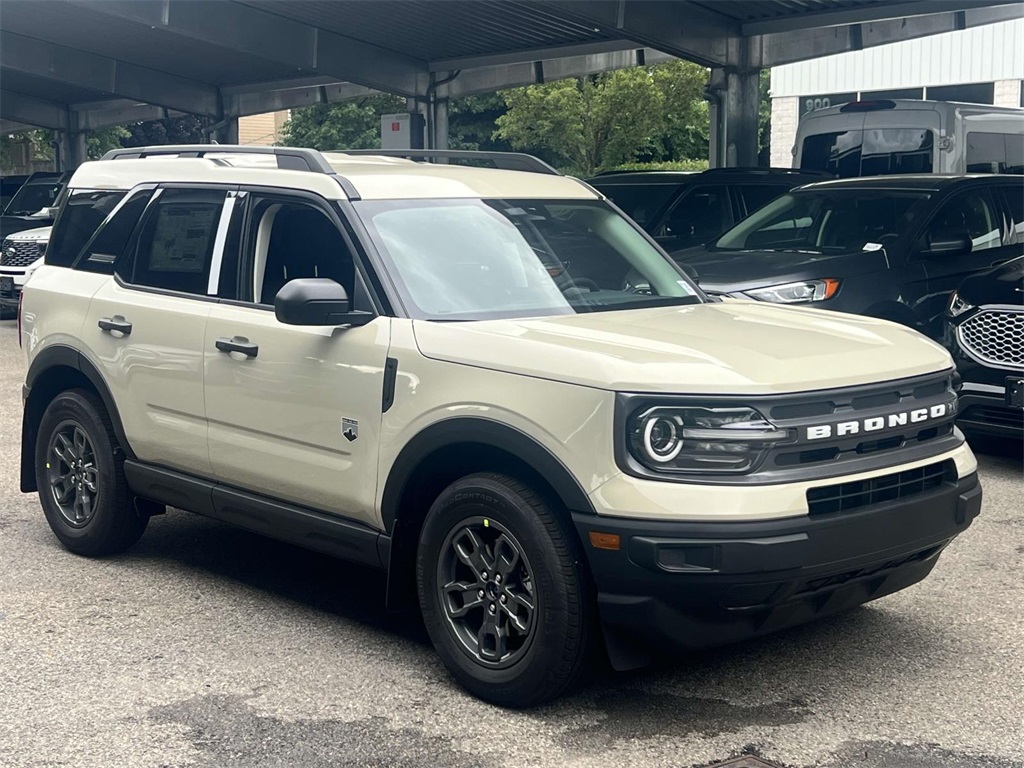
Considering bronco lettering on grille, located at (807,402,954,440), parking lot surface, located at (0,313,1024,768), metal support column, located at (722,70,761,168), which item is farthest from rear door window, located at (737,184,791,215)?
bronco lettering on grille, located at (807,402,954,440)

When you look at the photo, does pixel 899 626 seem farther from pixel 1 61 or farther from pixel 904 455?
pixel 1 61

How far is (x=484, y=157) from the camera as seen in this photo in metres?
6.42

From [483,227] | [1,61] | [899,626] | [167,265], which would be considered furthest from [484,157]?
[1,61]

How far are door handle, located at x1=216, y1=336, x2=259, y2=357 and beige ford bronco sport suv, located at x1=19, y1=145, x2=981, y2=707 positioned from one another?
0.07 ft

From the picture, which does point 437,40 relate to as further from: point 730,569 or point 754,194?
point 730,569

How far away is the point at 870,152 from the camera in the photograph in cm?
1705

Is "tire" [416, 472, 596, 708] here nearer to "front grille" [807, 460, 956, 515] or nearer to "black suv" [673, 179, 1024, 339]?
"front grille" [807, 460, 956, 515]

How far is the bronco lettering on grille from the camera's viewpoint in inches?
169

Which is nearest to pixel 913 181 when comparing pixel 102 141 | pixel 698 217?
pixel 698 217

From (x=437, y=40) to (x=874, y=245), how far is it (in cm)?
1497

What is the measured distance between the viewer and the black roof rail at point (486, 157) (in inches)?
248

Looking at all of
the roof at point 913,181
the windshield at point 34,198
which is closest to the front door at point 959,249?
the roof at point 913,181

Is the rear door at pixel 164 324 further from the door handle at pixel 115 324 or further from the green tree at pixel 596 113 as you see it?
the green tree at pixel 596 113

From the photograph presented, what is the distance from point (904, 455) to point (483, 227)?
6.28 ft
